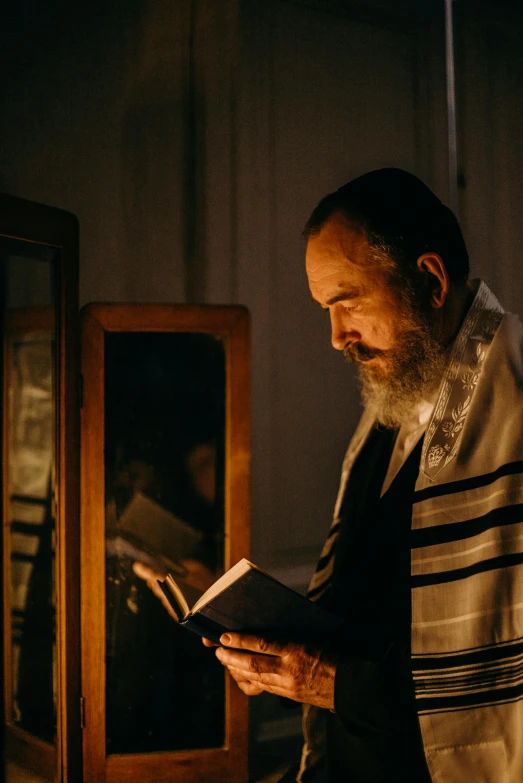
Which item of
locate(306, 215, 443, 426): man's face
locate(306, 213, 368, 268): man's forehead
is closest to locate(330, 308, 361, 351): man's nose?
locate(306, 215, 443, 426): man's face

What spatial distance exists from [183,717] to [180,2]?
199 cm

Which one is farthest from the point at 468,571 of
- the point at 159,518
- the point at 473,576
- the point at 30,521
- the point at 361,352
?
the point at 30,521

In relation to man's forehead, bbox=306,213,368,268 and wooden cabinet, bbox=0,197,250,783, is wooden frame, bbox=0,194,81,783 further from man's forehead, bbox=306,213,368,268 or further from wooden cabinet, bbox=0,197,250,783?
man's forehead, bbox=306,213,368,268

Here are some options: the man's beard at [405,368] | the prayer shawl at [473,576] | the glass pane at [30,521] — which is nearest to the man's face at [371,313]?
the man's beard at [405,368]

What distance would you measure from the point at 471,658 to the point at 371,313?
24.8 inches

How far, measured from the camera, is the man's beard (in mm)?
1307

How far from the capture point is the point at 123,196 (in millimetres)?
2023

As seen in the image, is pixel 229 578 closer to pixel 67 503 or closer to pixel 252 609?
pixel 252 609

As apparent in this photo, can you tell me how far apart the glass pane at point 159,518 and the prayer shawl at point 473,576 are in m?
0.62

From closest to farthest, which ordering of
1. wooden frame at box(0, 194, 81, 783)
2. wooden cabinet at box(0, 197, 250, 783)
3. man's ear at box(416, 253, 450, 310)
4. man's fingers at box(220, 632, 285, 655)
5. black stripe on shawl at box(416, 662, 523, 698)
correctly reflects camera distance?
black stripe on shawl at box(416, 662, 523, 698) → man's fingers at box(220, 632, 285, 655) → man's ear at box(416, 253, 450, 310) → wooden frame at box(0, 194, 81, 783) → wooden cabinet at box(0, 197, 250, 783)

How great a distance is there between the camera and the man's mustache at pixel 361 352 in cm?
138

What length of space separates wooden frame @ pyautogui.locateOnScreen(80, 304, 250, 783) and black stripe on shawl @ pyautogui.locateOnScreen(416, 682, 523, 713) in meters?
0.64

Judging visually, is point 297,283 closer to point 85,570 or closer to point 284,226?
point 284,226

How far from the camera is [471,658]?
107cm
